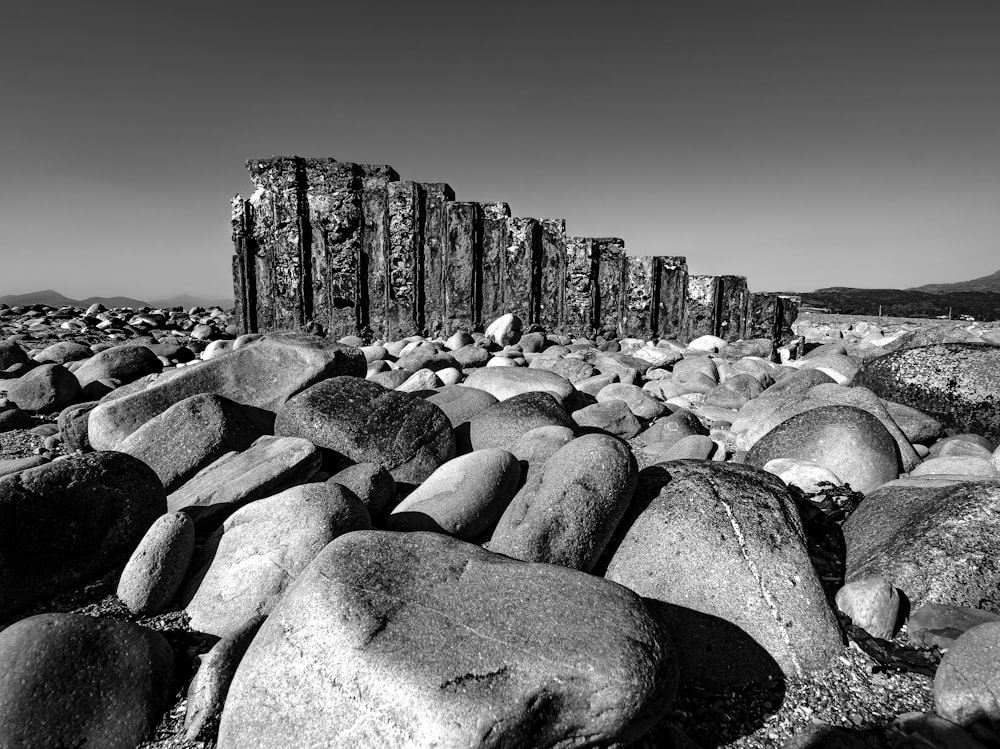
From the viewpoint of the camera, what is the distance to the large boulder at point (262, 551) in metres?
2.55

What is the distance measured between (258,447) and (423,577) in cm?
203

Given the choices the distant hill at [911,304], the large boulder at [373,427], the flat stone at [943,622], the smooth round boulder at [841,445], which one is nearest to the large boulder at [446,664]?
the flat stone at [943,622]

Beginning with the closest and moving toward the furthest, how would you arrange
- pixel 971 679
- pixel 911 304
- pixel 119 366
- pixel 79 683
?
pixel 79 683 < pixel 971 679 < pixel 119 366 < pixel 911 304

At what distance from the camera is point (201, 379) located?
194 inches

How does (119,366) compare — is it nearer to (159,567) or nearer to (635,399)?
(159,567)

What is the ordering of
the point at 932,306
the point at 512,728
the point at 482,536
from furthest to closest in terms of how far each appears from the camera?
the point at 932,306 < the point at 482,536 < the point at 512,728

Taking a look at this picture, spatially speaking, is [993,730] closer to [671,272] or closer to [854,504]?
[854,504]

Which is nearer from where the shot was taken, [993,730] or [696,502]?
[993,730]

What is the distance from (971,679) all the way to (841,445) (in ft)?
6.43

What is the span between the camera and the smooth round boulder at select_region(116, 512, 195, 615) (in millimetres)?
2664

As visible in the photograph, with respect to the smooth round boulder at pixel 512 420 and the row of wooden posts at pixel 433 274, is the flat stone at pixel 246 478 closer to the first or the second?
the smooth round boulder at pixel 512 420

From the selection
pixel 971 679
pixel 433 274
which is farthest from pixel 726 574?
pixel 433 274

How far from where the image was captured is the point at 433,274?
1022 cm

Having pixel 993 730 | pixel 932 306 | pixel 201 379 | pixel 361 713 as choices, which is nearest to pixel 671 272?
pixel 201 379
